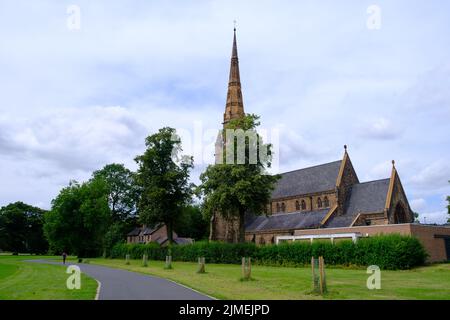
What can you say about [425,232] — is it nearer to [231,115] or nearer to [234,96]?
[231,115]

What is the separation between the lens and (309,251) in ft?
129

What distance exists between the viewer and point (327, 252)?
3819cm

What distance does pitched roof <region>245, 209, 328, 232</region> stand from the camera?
170ft

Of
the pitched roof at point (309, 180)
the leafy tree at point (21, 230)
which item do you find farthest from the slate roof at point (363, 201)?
the leafy tree at point (21, 230)

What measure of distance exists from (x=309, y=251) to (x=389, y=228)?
8238 millimetres

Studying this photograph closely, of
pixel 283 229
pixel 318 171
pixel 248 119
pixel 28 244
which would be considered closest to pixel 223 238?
pixel 283 229

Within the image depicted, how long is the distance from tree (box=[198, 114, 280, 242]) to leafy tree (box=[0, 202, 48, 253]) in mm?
70622

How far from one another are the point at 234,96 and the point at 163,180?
778 inches

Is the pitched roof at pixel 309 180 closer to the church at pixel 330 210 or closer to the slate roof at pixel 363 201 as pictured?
the church at pixel 330 210

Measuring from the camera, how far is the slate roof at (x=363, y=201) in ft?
159

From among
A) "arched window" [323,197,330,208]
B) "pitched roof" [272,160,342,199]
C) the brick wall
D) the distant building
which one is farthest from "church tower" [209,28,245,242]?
the distant building

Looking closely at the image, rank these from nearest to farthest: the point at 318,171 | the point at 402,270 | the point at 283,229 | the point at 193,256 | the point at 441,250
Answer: the point at 402,270
the point at 441,250
the point at 193,256
the point at 283,229
the point at 318,171

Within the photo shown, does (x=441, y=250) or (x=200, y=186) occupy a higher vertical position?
(x=200, y=186)
